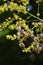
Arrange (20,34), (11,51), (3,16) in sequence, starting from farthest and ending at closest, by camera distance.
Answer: (3,16), (11,51), (20,34)

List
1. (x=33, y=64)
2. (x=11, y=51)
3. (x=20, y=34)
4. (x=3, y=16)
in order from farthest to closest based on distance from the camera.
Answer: (x=3, y=16) → (x=11, y=51) → (x=33, y=64) → (x=20, y=34)

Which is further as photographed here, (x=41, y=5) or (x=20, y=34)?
(x=41, y=5)

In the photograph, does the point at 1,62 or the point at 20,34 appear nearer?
the point at 20,34

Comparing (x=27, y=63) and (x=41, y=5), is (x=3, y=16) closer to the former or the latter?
(x=41, y=5)

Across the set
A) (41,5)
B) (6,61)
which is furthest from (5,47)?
(41,5)

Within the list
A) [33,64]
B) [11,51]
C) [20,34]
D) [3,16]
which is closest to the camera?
[20,34]

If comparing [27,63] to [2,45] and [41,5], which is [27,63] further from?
[41,5]

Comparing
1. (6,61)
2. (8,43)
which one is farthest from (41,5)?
(6,61)

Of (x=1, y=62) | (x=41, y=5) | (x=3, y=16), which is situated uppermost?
(x=41, y=5)

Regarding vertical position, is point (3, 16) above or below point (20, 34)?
below
